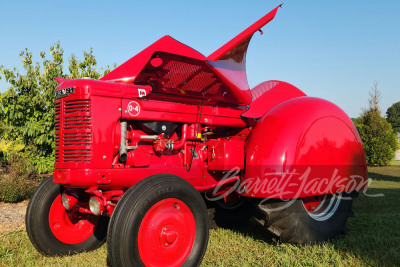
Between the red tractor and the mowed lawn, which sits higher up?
the red tractor

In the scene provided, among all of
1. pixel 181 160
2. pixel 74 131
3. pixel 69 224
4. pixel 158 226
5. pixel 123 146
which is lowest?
pixel 69 224

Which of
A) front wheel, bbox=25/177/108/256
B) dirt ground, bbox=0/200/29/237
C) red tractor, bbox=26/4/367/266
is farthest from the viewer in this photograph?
dirt ground, bbox=0/200/29/237

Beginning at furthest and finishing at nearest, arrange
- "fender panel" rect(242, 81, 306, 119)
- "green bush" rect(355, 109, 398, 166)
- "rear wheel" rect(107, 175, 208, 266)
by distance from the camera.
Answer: "green bush" rect(355, 109, 398, 166)
"fender panel" rect(242, 81, 306, 119)
"rear wheel" rect(107, 175, 208, 266)

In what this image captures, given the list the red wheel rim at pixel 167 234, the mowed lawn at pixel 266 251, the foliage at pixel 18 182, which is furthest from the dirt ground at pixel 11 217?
the red wheel rim at pixel 167 234

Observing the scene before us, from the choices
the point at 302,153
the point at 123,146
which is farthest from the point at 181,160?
the point at 302,153

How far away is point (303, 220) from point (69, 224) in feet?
8.06

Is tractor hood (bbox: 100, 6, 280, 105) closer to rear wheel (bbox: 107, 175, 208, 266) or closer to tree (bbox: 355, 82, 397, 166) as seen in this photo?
rear wheel (bbox: 107, 175, 208, 266)

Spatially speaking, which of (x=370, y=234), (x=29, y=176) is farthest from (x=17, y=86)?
(x=370, y=234)

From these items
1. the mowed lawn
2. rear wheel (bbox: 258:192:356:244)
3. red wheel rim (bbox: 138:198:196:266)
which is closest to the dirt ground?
the mowed lawn

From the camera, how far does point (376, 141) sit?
18.2 metres

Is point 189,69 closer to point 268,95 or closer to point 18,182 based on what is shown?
point 268,95

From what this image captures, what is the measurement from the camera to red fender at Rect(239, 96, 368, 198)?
3365 millimetres

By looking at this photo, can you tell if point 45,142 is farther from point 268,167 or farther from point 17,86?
point 268,167

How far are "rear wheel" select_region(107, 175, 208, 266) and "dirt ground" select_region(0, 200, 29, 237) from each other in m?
2.59
